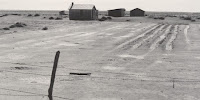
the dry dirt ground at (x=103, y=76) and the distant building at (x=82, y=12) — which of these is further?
the distant building at (x=82, y=12)

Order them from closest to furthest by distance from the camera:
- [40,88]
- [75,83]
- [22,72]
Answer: [40,88] → [75,83] → [22,72]

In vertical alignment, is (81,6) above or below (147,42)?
above

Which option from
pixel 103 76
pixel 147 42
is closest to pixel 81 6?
pixel 147 42

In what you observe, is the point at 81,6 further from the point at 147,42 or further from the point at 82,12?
the point at 147,42

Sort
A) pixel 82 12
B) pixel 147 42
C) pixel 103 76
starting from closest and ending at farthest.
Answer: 1. pixel 103 76
2. pixel 147 42
3. pixel 82 12

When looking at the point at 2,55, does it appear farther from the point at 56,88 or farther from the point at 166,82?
the point at 166,82

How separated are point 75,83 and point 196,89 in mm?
3692

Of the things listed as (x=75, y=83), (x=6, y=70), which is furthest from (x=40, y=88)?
(x=6, y=70)

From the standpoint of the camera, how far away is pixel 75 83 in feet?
32.0

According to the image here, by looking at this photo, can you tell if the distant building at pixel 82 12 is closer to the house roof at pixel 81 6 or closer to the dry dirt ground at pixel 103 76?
the house roof at pixel 81 6

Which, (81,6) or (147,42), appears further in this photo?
(81,6)

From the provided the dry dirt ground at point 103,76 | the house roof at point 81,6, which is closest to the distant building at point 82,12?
the house roof at point 81,6

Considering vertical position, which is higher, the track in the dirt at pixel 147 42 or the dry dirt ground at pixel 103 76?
the dry dirt ground at pixel 103 76

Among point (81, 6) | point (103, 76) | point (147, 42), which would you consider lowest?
A: point (147, 42)
